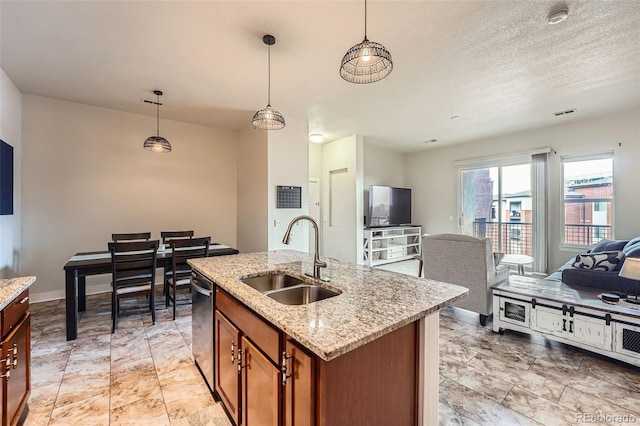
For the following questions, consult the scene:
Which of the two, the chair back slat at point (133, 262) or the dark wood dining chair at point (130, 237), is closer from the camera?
the chair back slat at point (133, 262)

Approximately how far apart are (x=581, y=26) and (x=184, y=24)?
336 centimetres

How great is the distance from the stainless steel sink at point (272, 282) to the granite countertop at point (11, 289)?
1198 millimetres

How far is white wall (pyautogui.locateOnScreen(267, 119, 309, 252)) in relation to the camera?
4504 millimetres

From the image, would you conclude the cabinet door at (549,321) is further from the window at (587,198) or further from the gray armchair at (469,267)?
the window at (587,198)

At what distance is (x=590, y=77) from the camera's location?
3.28 m

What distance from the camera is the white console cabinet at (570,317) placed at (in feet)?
7.06

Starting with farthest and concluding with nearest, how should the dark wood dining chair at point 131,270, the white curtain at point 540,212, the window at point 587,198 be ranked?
the white curtain at point 540,212, the window at point 587,198, the dark wood dining chair at point 131,270

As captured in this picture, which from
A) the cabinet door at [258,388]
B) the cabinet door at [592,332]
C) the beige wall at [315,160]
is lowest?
the cabinet door at [592,332]

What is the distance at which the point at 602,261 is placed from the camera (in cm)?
281

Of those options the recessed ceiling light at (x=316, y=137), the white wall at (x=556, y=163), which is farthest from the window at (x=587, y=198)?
the recessed ceiling light at (x=316, y=137)

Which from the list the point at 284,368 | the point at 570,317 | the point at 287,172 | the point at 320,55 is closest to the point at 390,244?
the point at 287,172

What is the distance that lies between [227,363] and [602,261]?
3.65 meters

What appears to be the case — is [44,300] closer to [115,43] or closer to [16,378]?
[16,378]

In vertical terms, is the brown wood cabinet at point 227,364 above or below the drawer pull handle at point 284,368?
below
